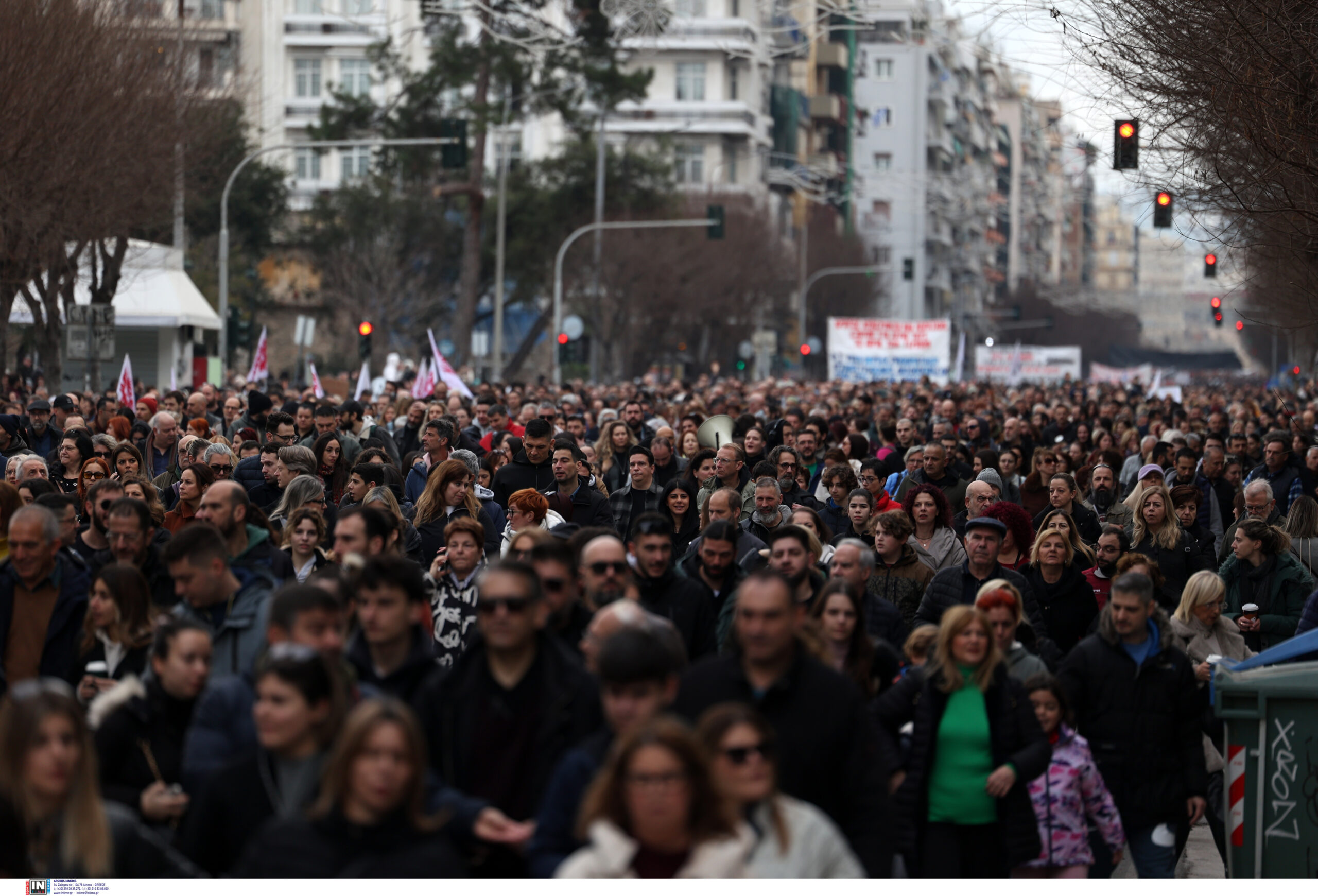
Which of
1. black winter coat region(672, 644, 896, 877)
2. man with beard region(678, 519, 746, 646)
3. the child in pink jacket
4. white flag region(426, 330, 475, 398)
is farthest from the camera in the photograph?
white flag region(426, 330, 475, 398)

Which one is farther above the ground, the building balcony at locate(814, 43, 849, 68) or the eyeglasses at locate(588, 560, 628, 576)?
the building balcony at locate(814, 43, 849, 68)

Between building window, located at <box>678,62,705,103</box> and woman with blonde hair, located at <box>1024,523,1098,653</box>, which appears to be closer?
woman with blonde hair, located at <box>1024,523,1098,653</box>

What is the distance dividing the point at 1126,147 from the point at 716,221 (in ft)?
81.9

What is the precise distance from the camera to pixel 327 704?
4941 millimetres

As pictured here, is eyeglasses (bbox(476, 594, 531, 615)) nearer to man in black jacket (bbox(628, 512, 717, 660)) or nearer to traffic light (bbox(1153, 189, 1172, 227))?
man in black jacket (bbox(628, 512, 717, 660))

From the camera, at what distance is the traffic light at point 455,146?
29.5 meters

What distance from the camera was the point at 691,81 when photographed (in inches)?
3548

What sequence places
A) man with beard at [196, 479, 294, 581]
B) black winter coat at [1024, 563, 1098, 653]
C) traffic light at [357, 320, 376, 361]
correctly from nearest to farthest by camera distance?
man with beard at [196, 479, 294, 581]
black winter coat at [1024, 563, 1098, 653]
traffic light at [357, 320, 376, 361]

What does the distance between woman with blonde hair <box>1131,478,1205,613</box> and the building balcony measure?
98.2 meters

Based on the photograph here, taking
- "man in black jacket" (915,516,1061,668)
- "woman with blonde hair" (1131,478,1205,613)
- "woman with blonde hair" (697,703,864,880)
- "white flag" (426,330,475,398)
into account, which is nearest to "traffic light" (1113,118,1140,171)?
"woman with blonde hair" (1131,478,1205,613)

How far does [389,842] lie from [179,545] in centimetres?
255

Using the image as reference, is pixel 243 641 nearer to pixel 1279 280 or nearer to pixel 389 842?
pixel 389 842

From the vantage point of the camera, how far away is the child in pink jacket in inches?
259
